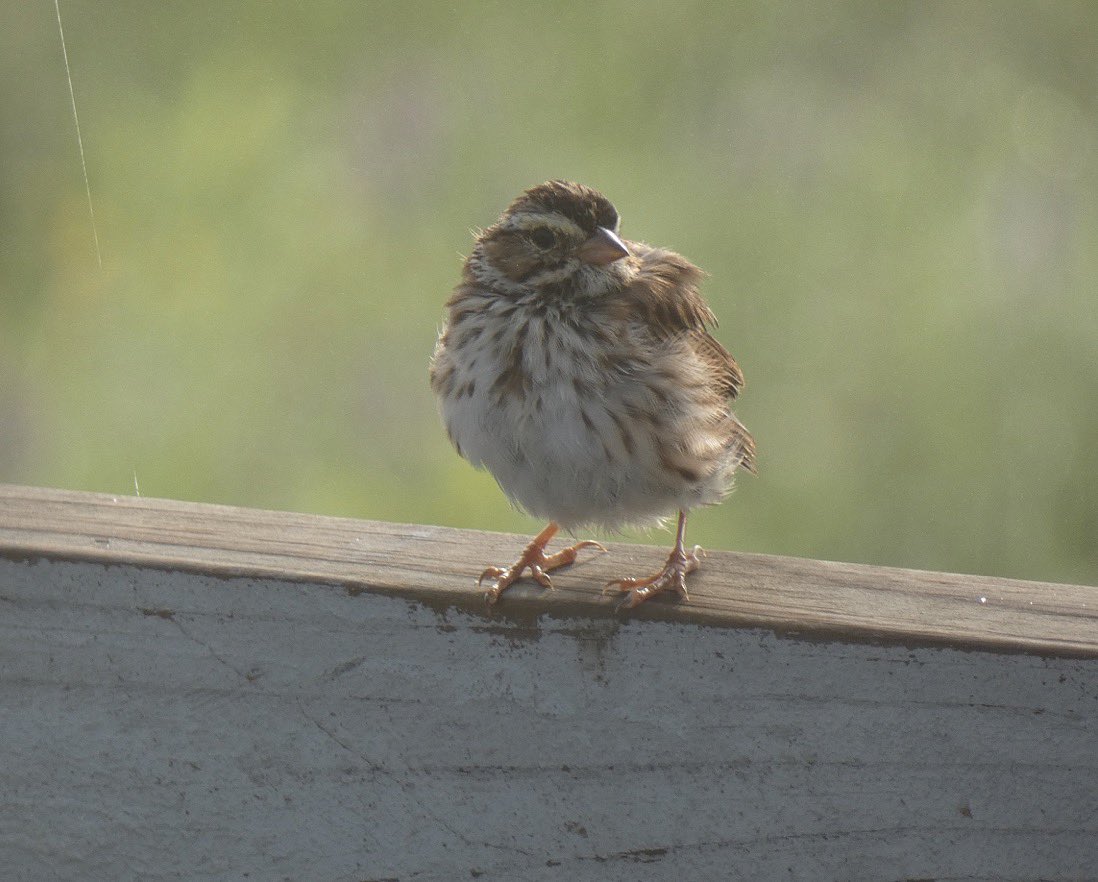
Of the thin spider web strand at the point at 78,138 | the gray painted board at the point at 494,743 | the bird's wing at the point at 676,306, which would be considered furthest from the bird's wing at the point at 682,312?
the thin spider web strand at the point at 78,138

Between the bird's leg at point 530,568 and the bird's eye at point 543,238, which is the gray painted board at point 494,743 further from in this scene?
the bird's eye at point 543,238

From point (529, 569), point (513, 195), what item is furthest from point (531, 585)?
point (513, 195)

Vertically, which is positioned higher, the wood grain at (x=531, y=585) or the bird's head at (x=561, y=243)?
the bird's head at (x=561, y=243)

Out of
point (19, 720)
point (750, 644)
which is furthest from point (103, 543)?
point (750, 644)

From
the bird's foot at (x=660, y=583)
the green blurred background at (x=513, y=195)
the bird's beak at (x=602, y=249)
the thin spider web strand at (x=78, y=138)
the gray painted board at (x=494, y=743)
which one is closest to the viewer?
the gray painted board at (x=494, y=743)

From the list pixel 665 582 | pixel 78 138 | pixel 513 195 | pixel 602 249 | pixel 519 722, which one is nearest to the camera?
pixel 519 722

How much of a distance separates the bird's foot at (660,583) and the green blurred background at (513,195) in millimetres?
1581

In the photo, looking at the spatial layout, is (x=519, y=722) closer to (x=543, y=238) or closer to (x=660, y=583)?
(x=660, y=583)

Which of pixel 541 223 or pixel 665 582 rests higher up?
pixel 541 223

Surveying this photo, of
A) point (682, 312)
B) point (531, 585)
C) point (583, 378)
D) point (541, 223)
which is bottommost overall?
point (531, 585)

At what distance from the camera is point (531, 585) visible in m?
2.06

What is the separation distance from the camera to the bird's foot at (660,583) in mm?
1992

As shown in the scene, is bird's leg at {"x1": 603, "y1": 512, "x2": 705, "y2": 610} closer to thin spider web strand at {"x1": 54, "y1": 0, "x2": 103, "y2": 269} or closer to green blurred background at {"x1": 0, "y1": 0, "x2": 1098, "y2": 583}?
green blurred background at {"x1": 0, "y1": 0, "x2": 1098, "y2": 583}

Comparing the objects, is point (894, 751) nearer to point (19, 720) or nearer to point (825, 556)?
point (19, 720)
